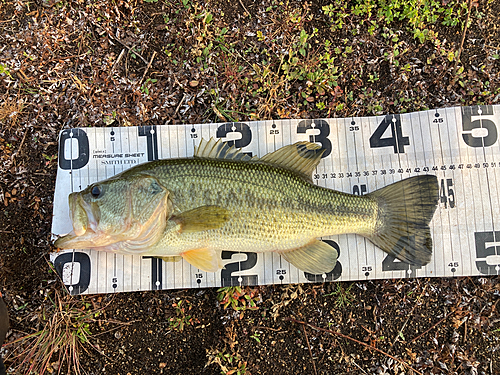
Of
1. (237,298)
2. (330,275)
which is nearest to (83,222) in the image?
(237,298)

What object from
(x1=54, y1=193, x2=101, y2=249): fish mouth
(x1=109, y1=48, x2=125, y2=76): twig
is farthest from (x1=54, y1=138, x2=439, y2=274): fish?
(x1=109, y1=48, x2=125, y2=76): twig

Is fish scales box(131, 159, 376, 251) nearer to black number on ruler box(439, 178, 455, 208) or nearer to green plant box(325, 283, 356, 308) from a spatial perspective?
green plant box(325, 283, 356, 308)

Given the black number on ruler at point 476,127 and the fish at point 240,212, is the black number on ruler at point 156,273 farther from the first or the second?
the black number on ruler at point 476,127

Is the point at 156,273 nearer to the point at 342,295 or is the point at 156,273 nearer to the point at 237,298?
the point at 237,298

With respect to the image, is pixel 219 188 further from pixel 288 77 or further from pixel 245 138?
pixel 288 77

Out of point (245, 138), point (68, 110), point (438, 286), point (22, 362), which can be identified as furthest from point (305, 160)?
point (22, 362)

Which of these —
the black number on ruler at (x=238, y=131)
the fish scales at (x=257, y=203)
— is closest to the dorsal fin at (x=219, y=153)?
the fish scales at (x=257, y=203)
